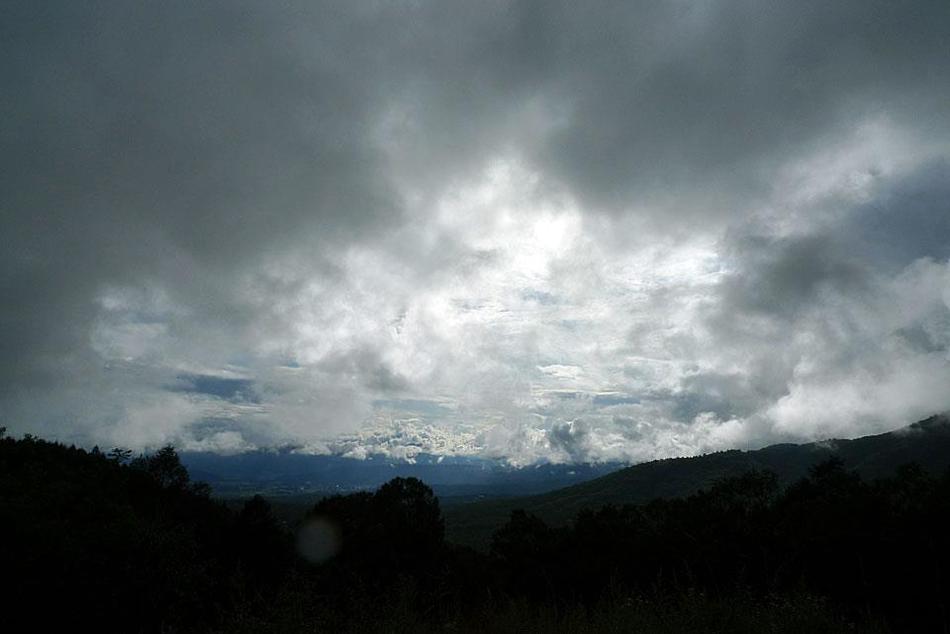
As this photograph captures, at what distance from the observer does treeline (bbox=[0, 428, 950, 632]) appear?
8.66 m

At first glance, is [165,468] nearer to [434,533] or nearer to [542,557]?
[434,533]

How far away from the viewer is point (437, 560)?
144 ft

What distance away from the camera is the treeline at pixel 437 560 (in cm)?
866

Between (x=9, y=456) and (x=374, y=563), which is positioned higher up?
(x=9, y=456)

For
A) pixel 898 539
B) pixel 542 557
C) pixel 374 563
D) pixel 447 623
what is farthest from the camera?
pixel 542 557

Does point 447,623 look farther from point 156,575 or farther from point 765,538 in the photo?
point 765,538

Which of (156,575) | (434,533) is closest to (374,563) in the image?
(434,533)

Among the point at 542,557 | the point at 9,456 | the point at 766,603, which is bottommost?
the point at 542,557

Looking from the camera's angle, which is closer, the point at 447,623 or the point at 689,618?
the point at 689,618

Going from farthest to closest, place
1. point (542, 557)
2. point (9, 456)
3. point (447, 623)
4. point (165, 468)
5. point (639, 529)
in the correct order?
point (165, 468) → point (9, 456) → point (639, 529) → point (542, 557) → point (447, 623)

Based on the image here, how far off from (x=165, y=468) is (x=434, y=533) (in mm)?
31757

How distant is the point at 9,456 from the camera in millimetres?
51375

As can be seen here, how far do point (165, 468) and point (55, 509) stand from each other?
25369 mm

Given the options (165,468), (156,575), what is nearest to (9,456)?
(165,468)
